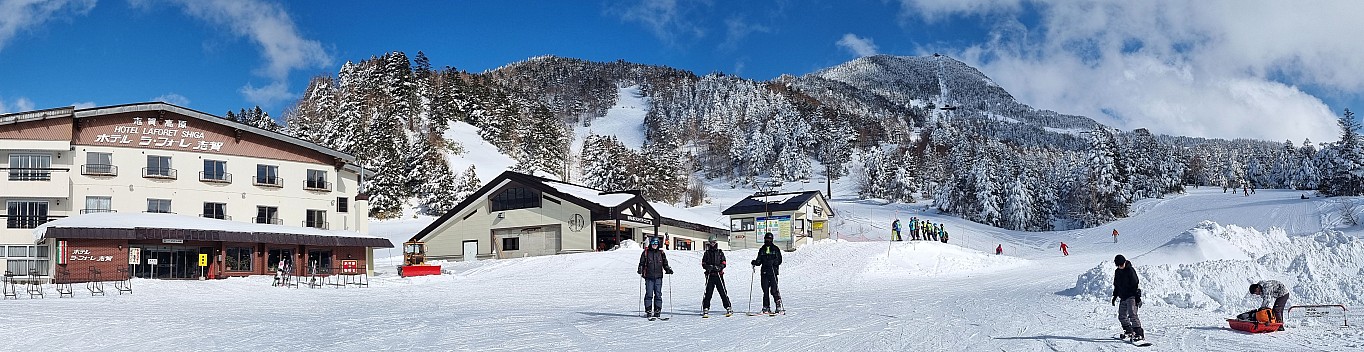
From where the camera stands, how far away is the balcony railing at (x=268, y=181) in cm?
3950

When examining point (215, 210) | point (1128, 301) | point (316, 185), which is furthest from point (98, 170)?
point (1128, 301)

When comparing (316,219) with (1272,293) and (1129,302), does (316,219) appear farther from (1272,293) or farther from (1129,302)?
(1272,293)

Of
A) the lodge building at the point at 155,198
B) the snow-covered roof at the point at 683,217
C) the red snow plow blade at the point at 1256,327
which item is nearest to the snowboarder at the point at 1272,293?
the red snow plow blade at the point at 1256,327

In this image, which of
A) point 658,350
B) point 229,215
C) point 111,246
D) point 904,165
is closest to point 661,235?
point 229,215

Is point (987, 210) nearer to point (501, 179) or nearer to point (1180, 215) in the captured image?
point (1180, 215)

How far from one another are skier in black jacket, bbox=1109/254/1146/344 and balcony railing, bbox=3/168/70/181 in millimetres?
37458

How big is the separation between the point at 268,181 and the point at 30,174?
27.8ft

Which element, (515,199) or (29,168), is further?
(515,199)

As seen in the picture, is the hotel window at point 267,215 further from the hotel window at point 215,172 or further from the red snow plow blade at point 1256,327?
the red snow plow blade at point 1256,327

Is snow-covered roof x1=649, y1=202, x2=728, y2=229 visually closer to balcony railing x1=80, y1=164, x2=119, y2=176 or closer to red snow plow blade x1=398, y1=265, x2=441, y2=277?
red snow plow blade x1=398, y1=265, x2=441, y2=277

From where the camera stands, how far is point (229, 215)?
38.4 meters

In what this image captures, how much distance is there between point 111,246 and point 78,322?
60.1 feet

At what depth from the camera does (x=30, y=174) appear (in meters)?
34.9

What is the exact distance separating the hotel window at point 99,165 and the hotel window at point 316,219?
7858 millimetres
